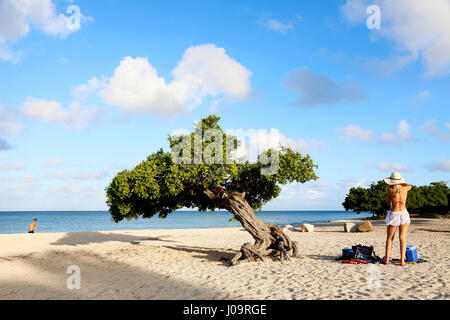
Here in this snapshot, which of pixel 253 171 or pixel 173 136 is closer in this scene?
pixel 173 136

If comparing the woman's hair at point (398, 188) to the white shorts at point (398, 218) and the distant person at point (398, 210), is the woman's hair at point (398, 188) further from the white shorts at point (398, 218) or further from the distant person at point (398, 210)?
the white shorts at point (398, 218)

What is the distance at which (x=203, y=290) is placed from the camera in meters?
9.18

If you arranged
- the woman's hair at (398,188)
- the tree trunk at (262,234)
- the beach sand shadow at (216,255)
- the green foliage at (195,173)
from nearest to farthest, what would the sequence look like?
the woman's hair at (398,188)
the green foliage at (195,173)
the tree trunk at (262,234)
the beach sand shadow at (216,255)

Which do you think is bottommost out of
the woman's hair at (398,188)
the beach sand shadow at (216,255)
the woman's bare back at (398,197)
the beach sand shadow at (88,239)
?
the beach sand shadow at (88,239)

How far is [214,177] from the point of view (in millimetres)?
13391

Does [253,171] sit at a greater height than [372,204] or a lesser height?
greater

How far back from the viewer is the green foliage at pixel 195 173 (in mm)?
13078

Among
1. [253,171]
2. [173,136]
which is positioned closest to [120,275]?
[173,136]

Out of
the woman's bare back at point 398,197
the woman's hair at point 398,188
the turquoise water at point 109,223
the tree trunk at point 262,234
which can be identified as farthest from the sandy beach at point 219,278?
the turquoise water at point 109,223

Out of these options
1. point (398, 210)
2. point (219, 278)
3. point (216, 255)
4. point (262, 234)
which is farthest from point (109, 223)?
point (398, 210)

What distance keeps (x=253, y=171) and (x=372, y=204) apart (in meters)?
35.6

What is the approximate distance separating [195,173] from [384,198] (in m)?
42.4

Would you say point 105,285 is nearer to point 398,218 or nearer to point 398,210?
point 398,218

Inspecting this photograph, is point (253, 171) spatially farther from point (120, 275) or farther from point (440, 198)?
point (440, 198)
